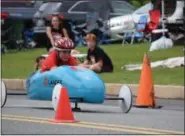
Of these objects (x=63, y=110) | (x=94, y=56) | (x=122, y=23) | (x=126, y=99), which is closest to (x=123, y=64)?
(x=94, y=56)

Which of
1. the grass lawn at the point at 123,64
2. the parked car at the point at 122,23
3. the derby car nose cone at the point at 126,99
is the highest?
the parked car at the point at 122,23

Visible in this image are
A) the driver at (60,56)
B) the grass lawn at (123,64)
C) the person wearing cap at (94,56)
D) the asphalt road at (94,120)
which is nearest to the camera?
the asphalt road at (94,120)

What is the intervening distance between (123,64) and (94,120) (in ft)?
36.0

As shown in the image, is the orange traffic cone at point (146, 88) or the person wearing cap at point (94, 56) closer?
the orange traffic cone at point (146, 88)

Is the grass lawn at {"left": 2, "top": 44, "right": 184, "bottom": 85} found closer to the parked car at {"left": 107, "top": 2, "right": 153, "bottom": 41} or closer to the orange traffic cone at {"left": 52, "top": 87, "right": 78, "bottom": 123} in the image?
the parked car at {"left": 107, "top": 2, "right": 153, "bottom": 41}

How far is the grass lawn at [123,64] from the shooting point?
17.6 meters

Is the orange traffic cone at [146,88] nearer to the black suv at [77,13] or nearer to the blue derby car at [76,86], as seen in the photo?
the blue derby car at [76,86]

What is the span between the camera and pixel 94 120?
35.1 ft

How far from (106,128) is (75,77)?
2561 mm

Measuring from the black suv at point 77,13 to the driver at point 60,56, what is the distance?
19.8 m

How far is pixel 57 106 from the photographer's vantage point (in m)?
10.2

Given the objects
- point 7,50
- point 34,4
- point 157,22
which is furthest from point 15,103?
point 34,4

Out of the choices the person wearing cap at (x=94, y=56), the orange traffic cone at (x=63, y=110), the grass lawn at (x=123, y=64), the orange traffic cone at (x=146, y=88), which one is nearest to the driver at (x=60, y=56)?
the orange traffic cone at (x=146, y=88)

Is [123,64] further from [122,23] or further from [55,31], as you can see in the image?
[122,23]
